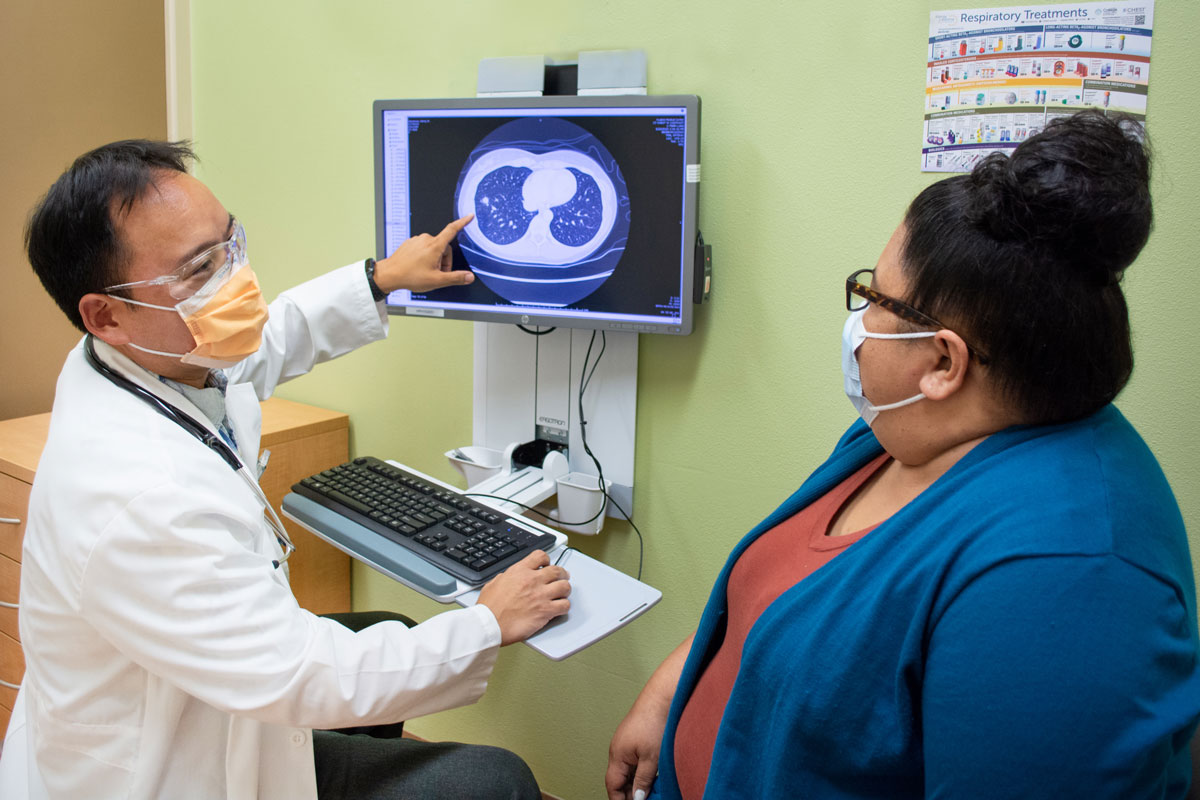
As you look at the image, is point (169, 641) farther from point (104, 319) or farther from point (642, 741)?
point (642, 741)

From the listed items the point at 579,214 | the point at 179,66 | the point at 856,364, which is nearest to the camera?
the point at 856,364

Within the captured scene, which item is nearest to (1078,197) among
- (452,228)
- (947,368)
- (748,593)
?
(947,368)

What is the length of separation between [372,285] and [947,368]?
3.58 feet

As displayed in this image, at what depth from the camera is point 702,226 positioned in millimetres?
1542

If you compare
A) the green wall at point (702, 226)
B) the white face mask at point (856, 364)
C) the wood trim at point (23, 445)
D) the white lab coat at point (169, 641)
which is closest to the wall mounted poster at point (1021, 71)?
the green wall at point (702, 226)

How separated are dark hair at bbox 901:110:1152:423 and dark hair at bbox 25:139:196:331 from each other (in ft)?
3.19

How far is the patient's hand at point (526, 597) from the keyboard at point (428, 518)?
0.18 feet

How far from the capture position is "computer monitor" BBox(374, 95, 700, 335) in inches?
56.5

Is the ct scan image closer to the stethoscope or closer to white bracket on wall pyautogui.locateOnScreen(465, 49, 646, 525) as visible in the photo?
white bracket on wall pyautogui.locateOnScreen(465, 49, 646, 525)

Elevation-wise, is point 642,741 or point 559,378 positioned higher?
point 559,378

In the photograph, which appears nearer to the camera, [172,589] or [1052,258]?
[1052,258]

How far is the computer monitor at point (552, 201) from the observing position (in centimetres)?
143

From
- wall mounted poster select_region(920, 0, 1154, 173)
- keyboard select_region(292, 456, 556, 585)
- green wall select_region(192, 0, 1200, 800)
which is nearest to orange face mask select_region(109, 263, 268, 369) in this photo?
keyboard select_region(292, 456, 556, 585)

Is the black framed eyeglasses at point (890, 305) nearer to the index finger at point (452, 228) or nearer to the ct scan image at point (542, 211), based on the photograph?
the ct scan image at point (542, 211)
